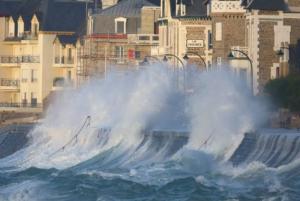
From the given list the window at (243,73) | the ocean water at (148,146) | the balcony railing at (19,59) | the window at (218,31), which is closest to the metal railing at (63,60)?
the balcony railing at (19,59)

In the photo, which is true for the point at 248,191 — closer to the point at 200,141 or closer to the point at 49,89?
the point at 200,141

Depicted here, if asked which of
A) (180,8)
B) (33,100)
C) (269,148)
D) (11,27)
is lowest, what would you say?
(33,100)

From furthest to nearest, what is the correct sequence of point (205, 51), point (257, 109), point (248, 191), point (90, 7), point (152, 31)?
point (90, 7)
point (152, 31)
point (205, 51)
point (257, 109)
point (248, 191)

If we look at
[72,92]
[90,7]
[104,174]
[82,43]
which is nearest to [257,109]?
[104,174]

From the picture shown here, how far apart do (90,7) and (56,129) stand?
36159 mm

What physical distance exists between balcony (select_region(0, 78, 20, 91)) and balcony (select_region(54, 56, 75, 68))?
3024 millimetres

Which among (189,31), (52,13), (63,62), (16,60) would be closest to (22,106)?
(63,62)

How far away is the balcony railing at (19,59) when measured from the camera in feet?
385

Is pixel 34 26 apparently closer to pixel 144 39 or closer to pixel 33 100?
pixel 33 100

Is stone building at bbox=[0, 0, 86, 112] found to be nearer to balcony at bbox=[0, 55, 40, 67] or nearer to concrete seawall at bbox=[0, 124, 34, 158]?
balcony at bbox=[0, 55, 40, 67]

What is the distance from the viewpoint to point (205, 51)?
91.7 m

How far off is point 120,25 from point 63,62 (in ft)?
31.7

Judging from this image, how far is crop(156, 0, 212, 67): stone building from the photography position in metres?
91.8

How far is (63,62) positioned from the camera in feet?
384
